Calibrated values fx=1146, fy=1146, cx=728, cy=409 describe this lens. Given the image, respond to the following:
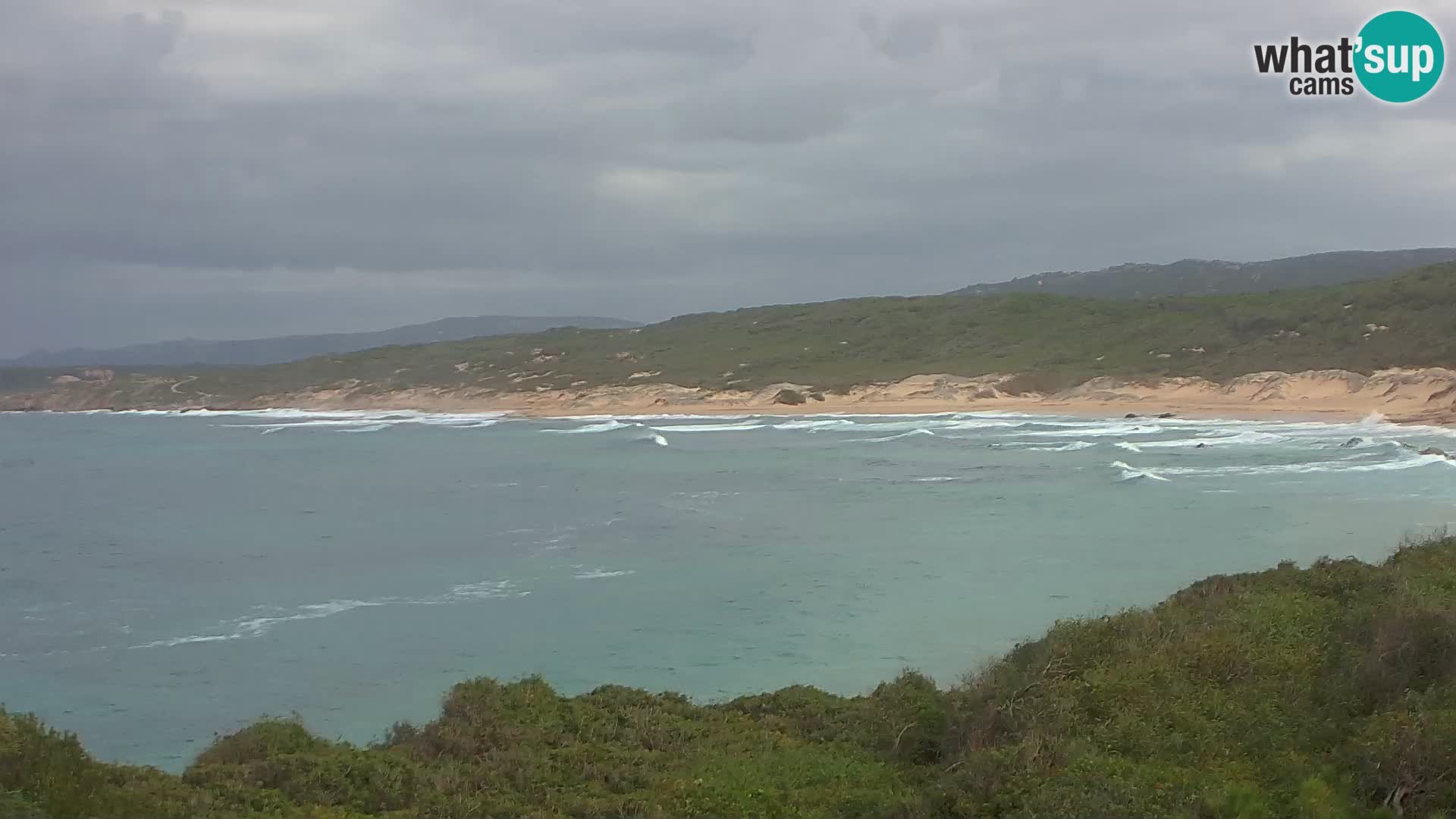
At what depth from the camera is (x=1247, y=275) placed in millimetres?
175000

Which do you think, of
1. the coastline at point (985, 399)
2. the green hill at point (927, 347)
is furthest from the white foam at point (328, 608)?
the green hill at point (927, 347)

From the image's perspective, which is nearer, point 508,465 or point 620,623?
point 620,623

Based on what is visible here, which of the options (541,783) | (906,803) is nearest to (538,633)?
(541,783)

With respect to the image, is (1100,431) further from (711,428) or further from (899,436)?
(711,428)

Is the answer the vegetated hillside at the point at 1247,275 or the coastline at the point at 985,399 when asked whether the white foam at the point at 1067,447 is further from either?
the vegetated hillside at the point at 1247,275

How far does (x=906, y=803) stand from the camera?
27.6 ft

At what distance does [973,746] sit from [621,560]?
55.8 ft

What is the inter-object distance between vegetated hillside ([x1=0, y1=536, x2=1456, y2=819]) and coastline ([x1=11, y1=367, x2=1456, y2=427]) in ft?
137

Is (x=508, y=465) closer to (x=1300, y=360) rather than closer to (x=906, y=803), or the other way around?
(x=906, y=803)

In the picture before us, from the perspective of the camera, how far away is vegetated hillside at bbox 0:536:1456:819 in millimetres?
8008

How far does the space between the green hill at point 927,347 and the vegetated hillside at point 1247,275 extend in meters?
61.2

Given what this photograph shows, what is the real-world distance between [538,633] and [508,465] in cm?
3096

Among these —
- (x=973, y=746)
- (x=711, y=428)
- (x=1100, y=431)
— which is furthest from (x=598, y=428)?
(x=973, y=746)

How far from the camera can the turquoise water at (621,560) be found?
1652cm
